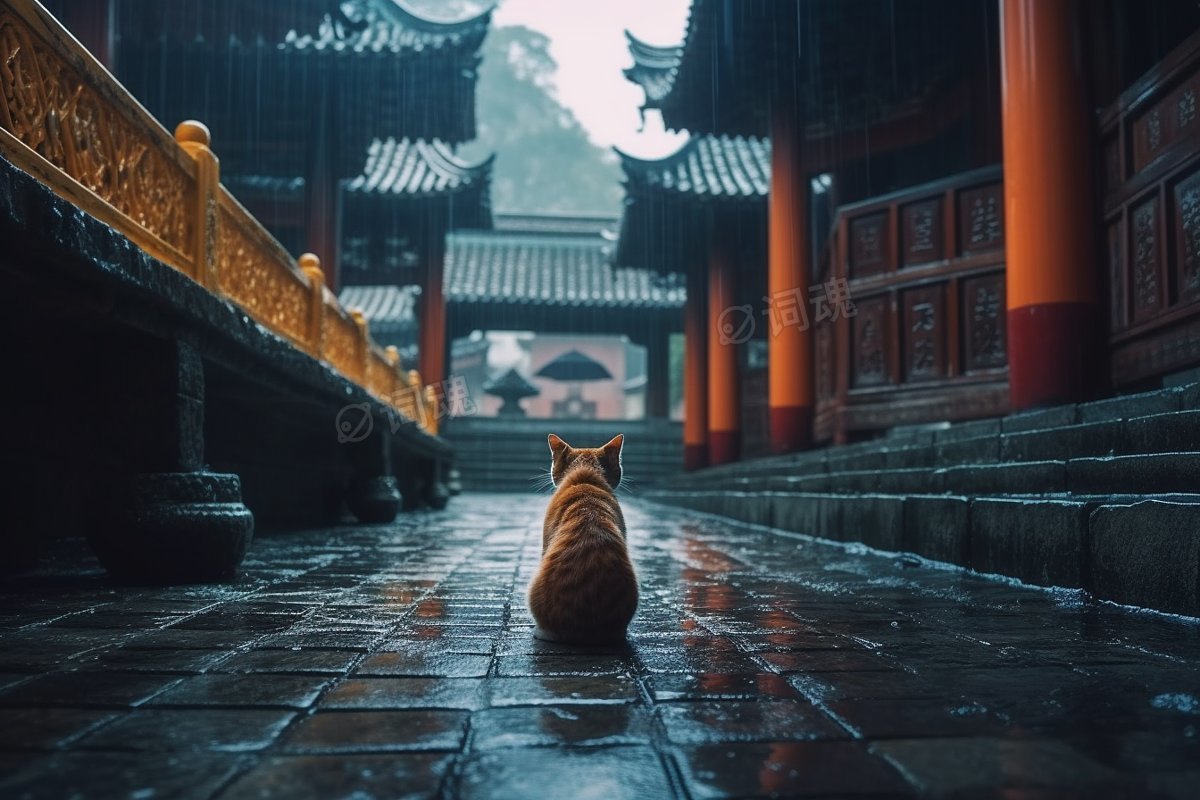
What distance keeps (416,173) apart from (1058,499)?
1509 cm

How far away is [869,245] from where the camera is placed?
29.9 feet

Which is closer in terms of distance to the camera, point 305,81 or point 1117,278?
→ point 1117,278

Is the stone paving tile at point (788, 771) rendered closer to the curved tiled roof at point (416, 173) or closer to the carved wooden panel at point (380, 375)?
the carved wooden panel at point (380, 375)

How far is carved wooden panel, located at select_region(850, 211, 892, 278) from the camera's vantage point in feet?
29.4

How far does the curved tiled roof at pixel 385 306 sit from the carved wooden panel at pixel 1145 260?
870 inches

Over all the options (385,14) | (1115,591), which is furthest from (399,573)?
(385,14)

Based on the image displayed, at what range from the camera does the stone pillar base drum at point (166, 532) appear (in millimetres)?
3369

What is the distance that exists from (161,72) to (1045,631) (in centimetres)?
1216

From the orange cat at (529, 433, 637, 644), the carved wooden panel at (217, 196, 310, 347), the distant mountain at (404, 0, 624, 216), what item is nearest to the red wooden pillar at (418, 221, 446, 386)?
the carved wooden panel at (217, 196, 310, 347)

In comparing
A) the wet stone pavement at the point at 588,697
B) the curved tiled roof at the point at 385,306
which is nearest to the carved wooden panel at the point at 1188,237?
the wet stone pavement at the point at 588,697

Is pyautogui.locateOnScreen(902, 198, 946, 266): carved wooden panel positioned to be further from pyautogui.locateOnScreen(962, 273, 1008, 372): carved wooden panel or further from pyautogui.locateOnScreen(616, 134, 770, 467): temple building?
pyautogui.locateOnScreen(616, 134, 770, 467): temple building

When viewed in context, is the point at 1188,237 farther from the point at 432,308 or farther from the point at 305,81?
the point at 432,308

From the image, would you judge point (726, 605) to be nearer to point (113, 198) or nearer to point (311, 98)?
point (113, 198)

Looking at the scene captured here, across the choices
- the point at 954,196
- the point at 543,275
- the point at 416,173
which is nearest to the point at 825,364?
the point at 954,196
